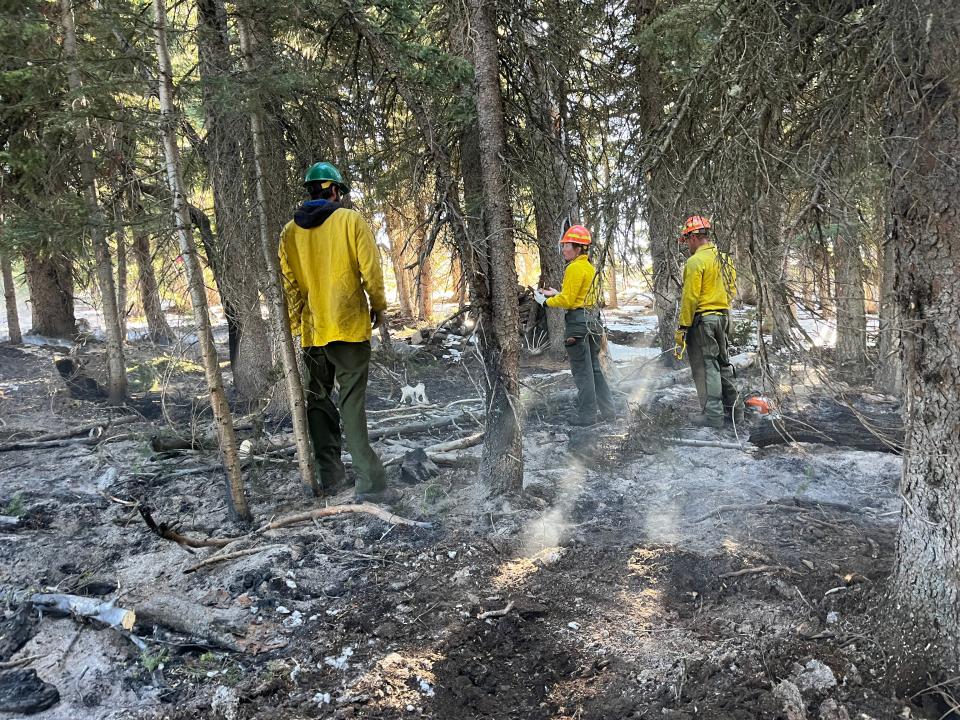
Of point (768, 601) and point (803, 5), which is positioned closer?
point (803, 5)

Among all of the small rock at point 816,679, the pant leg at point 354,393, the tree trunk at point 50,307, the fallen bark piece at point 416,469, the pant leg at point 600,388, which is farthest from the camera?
the tree trunk at point 50,307

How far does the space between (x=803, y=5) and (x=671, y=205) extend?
3.73ft

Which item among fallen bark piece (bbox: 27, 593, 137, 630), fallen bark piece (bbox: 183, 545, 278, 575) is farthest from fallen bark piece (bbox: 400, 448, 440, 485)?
fallen bark piece (bbox: 27, 593, 137, 630)

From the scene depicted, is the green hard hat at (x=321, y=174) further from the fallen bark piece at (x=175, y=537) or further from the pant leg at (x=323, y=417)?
the fallen bark piece at (x=175, y=537)

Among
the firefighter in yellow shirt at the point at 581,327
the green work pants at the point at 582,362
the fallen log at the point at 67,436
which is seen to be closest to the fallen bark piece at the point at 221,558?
the fallen log at the point at 67,436

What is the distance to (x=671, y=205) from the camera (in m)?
3.56

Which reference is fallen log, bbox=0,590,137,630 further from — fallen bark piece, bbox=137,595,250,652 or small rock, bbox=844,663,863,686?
small rock, bbox=844,663,863,686

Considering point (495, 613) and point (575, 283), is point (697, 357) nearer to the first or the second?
point (575, 283)

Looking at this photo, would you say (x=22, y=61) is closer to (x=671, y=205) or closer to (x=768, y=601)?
(x=671, y=205)

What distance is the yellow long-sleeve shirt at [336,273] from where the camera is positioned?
5191mm

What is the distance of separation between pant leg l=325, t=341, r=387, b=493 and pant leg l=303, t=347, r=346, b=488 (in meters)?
0.25

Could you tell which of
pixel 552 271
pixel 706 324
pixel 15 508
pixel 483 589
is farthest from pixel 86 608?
pixel 552 271

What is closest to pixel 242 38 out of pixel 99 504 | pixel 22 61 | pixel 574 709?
pixel 99 504

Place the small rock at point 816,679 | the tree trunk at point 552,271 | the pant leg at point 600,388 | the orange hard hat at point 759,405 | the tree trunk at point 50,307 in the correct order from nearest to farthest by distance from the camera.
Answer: the small rock at point 816,679 < the orange hard hat at point 759,405 < the pant leg at point 600,388 < the tree trunk at point 552,271 < the tree trunk at point 50,307
